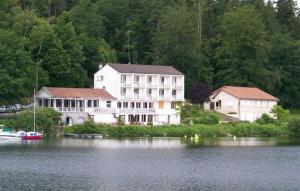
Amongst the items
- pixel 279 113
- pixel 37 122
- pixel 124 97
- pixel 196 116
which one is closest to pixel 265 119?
pixel 279 113

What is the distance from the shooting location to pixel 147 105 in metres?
99.9

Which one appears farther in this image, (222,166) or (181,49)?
(181,49)

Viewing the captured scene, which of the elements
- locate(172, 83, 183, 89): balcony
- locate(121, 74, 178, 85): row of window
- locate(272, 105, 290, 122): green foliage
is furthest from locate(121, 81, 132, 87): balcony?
locate(272, 105, 290, 122): green foliage

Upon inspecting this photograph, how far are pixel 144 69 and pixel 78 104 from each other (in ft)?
39.4

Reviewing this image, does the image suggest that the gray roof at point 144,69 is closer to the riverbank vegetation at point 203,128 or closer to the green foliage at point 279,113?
the riverbank vegetation at point 203,128

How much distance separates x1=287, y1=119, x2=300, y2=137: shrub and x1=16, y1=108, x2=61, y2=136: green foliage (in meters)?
31.2

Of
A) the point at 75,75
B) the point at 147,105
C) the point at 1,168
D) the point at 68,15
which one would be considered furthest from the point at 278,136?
the point at 1,168

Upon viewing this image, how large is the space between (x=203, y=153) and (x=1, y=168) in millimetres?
22157

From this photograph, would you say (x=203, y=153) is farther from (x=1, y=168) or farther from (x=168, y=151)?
(x=1, y=168)

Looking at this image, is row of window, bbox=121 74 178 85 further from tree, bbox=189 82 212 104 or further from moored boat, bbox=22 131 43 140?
moored boat, bbox=22 131 43 140

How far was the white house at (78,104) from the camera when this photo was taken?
91.0 metres

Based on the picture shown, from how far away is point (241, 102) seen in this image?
104 m

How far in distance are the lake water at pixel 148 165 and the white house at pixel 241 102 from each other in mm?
22365

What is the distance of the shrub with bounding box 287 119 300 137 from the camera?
95.3 m
